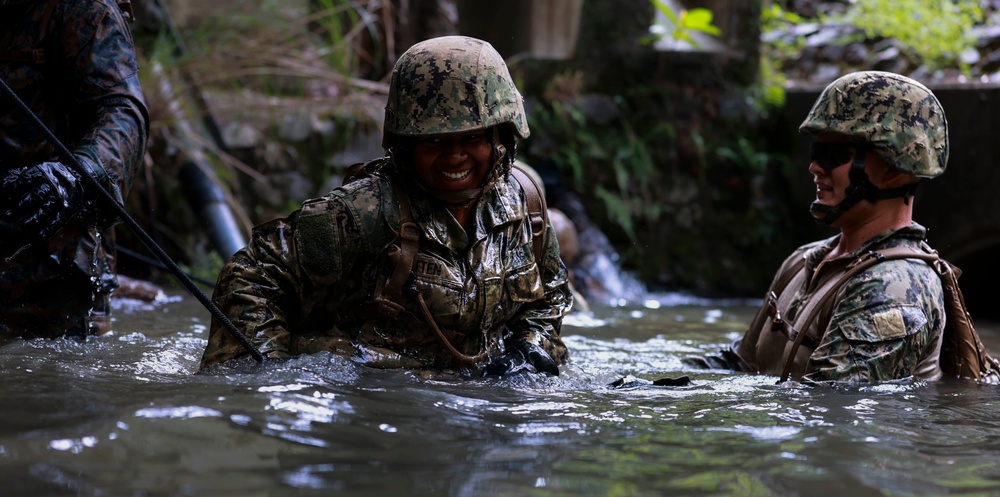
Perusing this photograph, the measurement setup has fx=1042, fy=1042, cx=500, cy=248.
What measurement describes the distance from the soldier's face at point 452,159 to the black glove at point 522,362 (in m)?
0.73

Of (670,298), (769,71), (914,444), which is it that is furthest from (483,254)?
(769,71)

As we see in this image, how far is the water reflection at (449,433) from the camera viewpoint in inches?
113

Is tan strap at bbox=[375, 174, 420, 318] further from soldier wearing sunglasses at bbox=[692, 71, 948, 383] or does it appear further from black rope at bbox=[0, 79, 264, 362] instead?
soldier wearing sunglasses at bbox=[692, 71, 948, 383]

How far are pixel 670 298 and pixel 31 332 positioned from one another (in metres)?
6.74

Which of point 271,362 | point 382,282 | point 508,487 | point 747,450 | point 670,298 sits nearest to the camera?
point 508,487

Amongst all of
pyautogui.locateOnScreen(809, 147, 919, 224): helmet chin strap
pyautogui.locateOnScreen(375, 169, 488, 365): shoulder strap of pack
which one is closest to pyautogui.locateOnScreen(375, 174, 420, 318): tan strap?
pyautogui.locateOnScreen(375, 169, 488, 365): shoulder strap of pack

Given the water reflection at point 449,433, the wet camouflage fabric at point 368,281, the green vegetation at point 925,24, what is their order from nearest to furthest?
the water reflection at point 449,433, the wet camouflage fabric at point 368,281, the green vegetation at point 925,24

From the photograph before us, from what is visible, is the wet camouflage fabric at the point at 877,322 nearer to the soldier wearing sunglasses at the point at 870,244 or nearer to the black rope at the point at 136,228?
the soldier wearing sunglasses at the point at 870,244

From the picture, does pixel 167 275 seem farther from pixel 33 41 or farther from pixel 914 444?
pixel 914 444

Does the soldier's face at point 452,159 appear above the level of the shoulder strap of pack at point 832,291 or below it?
above

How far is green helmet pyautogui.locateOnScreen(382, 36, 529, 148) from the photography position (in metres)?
4.15

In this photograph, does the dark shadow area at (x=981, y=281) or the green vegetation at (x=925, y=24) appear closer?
the dark shadow area at (x=981, y=281)

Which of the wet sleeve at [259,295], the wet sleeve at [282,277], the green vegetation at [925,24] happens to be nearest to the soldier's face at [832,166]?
the wet sleeve at [282,277]

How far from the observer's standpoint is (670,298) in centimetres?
1013
